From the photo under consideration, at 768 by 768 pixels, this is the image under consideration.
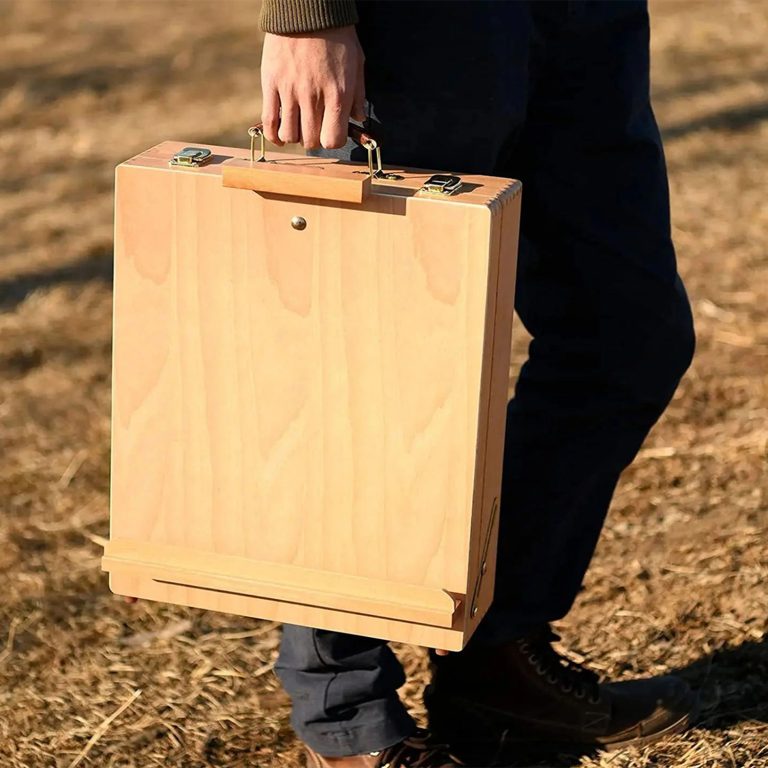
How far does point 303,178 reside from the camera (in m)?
1.50

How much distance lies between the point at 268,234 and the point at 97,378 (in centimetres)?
200

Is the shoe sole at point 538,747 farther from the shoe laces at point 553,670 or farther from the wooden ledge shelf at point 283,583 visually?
the wooden ledge shelf at point 283,583

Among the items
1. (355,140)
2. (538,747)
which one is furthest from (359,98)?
(538,747)

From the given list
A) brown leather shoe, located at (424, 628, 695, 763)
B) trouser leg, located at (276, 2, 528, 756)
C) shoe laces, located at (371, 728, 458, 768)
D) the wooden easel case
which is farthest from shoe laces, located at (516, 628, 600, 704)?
trouser leg, located at (276, 2, 528, 756)

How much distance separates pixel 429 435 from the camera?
1.57 meters

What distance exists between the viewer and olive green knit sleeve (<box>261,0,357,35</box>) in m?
1.53

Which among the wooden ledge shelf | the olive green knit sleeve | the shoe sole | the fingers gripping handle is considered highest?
the olive green knit sleeve

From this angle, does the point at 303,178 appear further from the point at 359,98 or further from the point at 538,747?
the point at 538,747

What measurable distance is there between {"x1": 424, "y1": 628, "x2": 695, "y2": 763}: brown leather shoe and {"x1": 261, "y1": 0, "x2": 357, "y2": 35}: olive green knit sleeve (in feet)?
3.18

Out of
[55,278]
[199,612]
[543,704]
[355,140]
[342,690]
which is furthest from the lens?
[55,278]

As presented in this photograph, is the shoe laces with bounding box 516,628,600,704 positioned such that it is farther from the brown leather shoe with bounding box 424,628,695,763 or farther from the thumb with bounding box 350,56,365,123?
the thumb with bounding box 350,56,365,123

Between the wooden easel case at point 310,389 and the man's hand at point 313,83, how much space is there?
0.04 m

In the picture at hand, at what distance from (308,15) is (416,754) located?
0.99 m

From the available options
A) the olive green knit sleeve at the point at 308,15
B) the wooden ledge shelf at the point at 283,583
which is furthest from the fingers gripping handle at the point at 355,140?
the wooden ledge shelf at the point at 283,583
